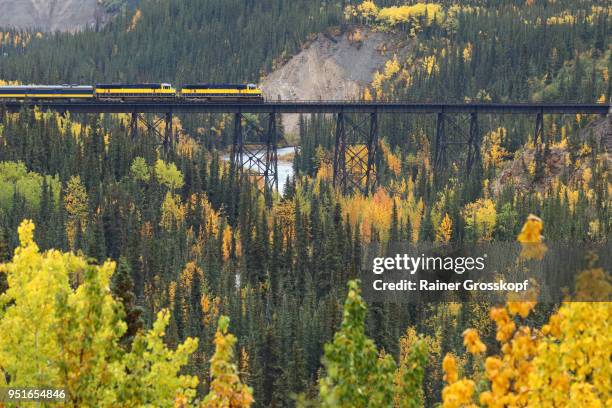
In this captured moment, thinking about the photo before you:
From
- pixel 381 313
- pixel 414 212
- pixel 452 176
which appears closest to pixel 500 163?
pixel 452 176

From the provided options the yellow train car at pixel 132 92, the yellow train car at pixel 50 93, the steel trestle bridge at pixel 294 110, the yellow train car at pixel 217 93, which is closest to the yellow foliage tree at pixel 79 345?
the steel trestle bridge at pixel 294 110

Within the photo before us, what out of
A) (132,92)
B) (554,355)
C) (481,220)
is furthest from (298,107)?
(554,355)

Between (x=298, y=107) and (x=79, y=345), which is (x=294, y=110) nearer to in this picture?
(x=298, y=107)

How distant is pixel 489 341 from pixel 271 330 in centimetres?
1845

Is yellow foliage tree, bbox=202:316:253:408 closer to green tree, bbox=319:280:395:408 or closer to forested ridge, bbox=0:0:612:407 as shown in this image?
forested ridge, bbox=0:0:612:407

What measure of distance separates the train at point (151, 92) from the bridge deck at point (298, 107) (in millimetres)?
738

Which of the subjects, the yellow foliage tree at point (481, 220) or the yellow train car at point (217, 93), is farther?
the yellow train car at point (217, 93)

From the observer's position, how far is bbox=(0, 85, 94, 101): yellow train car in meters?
139

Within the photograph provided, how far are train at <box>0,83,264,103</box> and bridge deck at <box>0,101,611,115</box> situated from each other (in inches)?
29.1

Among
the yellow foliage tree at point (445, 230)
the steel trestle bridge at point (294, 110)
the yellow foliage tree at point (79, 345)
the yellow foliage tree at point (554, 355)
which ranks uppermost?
the yellow foliage tree at point (554, 355)

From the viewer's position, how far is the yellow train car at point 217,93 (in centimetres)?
13625

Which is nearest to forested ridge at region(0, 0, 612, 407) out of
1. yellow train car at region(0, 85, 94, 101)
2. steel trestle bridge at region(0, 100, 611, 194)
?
yellow train car at region(0, 85, 94, 101)

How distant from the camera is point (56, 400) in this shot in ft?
89.9

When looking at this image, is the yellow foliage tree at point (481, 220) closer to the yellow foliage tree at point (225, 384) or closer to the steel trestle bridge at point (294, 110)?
the steel trestle bridge at point (294, 110)
